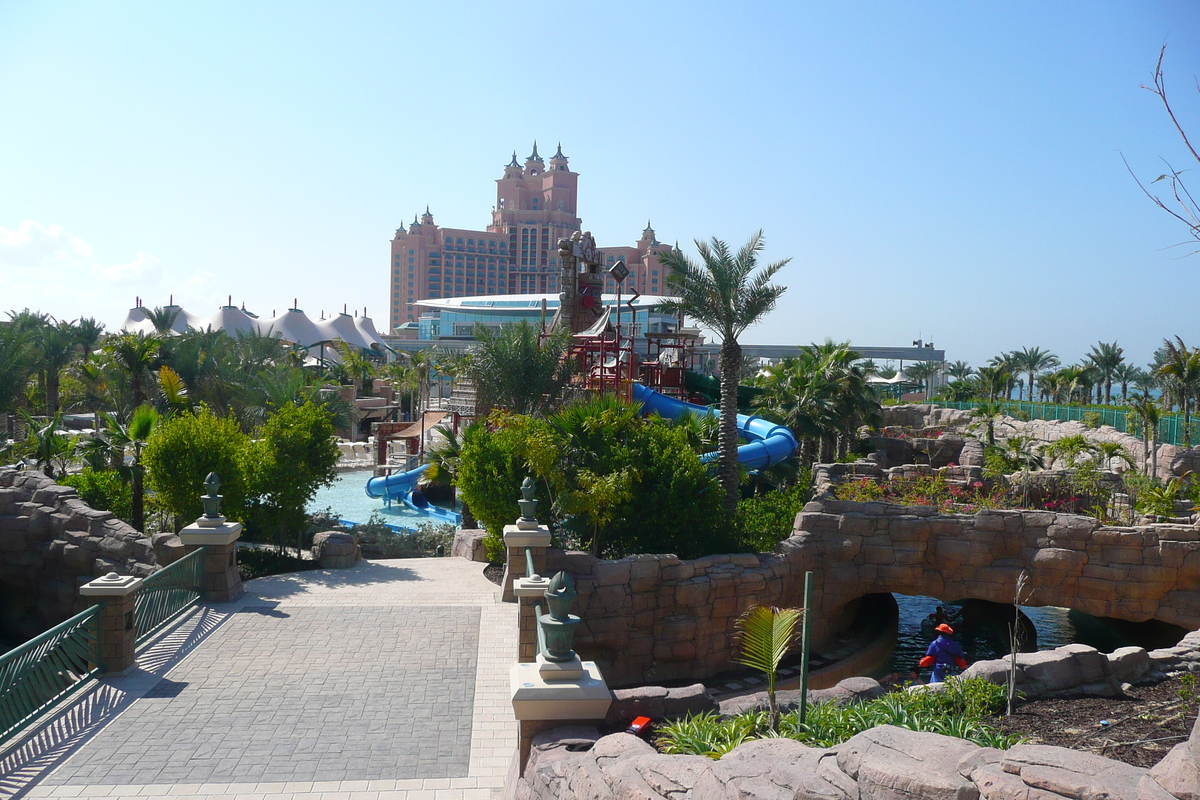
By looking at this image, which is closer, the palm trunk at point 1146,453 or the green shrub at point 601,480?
the green shrub at point 601,480

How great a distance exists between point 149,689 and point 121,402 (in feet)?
77.0

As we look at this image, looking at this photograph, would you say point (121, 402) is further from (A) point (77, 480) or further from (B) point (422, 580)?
(B) point (422, 580)

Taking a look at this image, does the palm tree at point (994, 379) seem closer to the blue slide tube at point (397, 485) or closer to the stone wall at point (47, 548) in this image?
the blue slide tube at point (397, 485)

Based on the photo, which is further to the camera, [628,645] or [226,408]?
[226,408]

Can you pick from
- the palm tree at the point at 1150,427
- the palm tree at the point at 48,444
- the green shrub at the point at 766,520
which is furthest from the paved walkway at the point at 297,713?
the palm tree at the point at 1150,427

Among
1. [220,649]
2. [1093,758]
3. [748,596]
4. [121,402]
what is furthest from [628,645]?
[121,402]

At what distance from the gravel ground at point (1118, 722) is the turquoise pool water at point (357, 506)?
19735 mm

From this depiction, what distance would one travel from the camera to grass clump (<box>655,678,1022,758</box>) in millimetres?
6445

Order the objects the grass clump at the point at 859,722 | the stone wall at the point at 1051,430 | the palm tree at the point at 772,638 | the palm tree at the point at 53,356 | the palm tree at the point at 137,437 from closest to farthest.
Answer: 1. the grass clump at the point at 859,722
2. the palm tree at the point at 772,638
3. the palm tree at the point at 137,437
4. the stone wall at the point at 1051,430
5. the palm tree at the point at 53,356

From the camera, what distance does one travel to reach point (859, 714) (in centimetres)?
702

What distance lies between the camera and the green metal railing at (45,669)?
25.3 feet

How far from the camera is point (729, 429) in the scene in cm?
1792

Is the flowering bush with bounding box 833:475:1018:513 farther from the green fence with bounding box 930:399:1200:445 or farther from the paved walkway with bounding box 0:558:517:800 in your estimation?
the green fence with bounding box 930:399:1200:445

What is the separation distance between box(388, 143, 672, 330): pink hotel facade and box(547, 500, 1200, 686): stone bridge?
144608 millimetres
